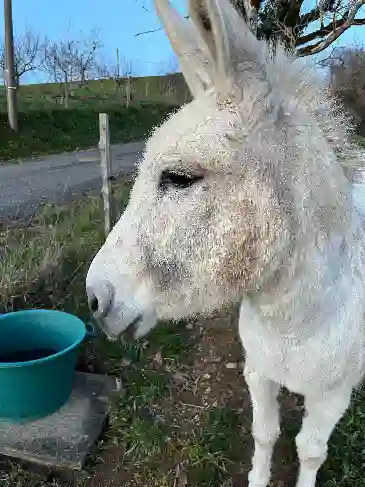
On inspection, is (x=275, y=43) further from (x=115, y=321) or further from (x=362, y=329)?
(x=362, y=329)

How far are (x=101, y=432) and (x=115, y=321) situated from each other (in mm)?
1714

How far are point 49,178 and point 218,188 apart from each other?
29.2 ft

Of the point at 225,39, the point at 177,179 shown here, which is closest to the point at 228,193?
the point at 177,179

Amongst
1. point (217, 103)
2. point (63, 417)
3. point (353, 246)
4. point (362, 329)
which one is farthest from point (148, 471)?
point (217, 103)

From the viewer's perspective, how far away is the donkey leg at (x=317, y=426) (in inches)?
66.9

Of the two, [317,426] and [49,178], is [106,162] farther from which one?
[49,178]

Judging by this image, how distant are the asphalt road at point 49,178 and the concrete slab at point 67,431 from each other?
3472mm

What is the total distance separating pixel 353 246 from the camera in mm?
1489

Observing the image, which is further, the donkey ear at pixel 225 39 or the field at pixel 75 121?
the field at pixel 75 121

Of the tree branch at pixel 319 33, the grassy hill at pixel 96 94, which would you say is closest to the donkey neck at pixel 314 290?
the tree branch at pixel 319 33

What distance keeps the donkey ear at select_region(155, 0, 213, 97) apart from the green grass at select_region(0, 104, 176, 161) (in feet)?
32.5

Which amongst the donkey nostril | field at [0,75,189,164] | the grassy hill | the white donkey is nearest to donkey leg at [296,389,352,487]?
the white donkey

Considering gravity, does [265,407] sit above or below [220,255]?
below

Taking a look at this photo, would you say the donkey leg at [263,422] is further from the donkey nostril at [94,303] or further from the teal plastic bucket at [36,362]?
the teal plastic bucket at [36,362]
